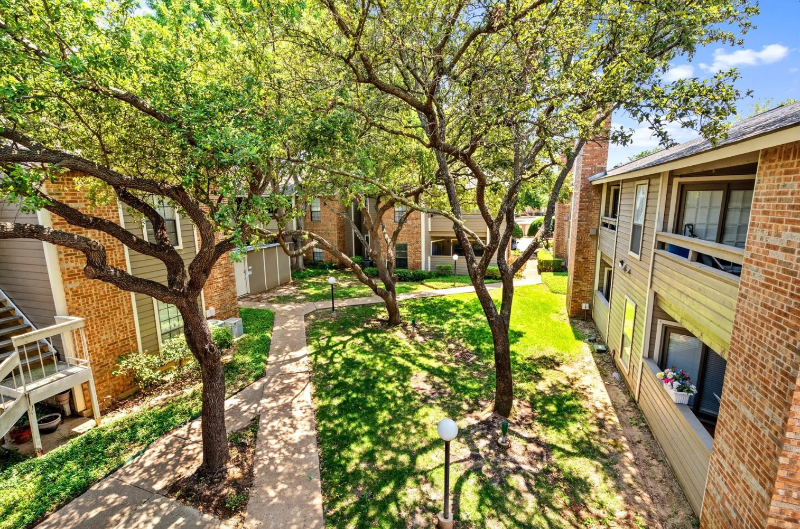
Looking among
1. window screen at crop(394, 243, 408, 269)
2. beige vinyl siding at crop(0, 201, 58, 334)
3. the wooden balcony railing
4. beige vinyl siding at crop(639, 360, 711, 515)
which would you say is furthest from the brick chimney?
beige vinyl siding at crop(0, 201, 58, 334)

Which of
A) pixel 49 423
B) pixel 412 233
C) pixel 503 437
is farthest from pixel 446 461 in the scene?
pixel 412 233

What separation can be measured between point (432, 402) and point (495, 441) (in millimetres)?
1801

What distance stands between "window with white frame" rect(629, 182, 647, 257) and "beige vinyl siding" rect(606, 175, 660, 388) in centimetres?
15

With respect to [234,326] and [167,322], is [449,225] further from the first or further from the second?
[167,322]

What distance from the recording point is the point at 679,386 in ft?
20.6

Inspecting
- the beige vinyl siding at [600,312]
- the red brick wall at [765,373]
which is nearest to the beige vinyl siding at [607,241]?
the beige vinyl siding at [600,312]

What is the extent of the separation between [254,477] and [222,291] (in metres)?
8.23

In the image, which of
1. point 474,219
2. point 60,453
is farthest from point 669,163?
point 474,219

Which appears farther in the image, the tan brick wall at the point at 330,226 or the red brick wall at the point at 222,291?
the tan brick wall at the point at 330,226

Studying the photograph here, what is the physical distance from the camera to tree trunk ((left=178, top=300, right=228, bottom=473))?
20.6 ft

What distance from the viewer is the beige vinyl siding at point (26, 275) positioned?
7.75m

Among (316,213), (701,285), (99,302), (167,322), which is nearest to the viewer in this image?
(701,285)

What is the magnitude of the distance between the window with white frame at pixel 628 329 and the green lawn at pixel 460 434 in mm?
1327

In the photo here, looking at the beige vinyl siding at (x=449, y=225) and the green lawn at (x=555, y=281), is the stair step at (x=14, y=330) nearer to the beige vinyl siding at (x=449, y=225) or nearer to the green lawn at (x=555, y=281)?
the beige vinyl siding at (x=449, y=225)
